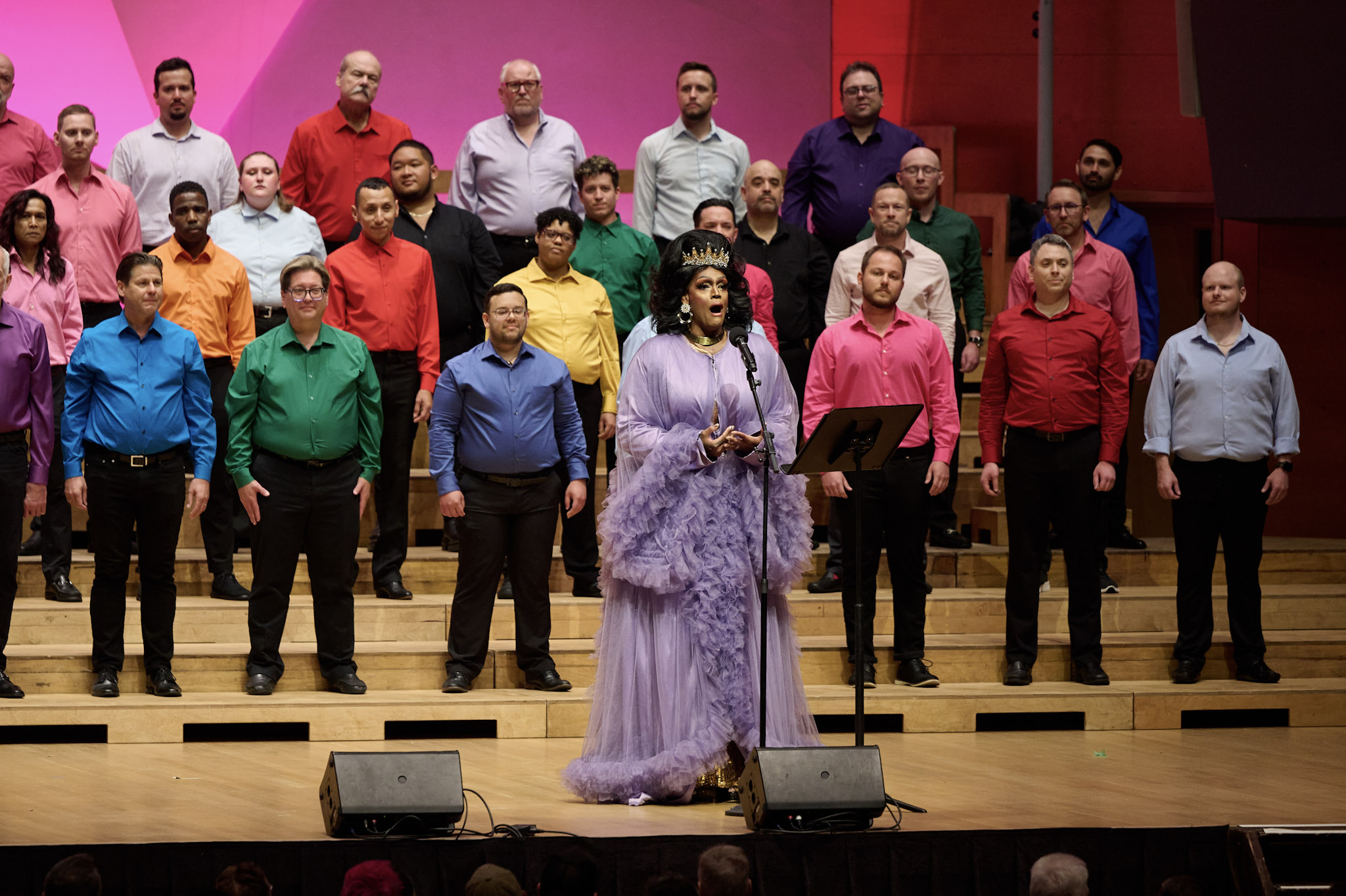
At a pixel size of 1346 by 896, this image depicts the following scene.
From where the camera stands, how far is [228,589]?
6.23 metres

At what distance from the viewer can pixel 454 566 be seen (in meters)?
6.59

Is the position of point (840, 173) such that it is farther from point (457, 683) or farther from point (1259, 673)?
point (457, 683)

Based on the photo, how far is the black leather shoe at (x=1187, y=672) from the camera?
612 cm

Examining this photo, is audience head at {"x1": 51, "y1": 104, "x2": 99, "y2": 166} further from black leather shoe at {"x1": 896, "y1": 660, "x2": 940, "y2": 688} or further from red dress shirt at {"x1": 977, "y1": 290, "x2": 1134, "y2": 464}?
black leather shoe at {"x1": 896, "y1": 660, "x2": 940, "y2": 688}

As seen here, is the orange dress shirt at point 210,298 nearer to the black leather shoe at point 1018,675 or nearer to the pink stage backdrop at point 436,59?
the pink stage backdrop at point 436,59

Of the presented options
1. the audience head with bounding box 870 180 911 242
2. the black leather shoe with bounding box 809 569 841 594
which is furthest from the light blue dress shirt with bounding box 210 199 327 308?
the black leather shoe with bounding box 809 569 841 594

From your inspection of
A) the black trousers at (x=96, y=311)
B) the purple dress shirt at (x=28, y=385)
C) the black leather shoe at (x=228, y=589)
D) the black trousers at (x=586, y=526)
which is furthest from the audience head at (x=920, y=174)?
the purple dress shirt at (x=28, y=385)

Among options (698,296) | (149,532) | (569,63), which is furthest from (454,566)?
(569,63)

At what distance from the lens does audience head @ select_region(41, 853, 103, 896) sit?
3020 millimetres

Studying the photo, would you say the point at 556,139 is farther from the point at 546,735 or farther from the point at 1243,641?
the point at 1243,641

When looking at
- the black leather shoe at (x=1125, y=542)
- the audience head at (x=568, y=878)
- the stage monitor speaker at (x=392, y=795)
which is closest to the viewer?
the audience head at (x=568, y=878)

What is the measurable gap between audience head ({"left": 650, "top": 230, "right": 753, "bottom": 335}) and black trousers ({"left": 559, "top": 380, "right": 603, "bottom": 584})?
182cm

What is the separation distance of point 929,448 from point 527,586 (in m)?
1.57

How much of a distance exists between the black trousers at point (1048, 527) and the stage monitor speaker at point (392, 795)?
271 centimetres
